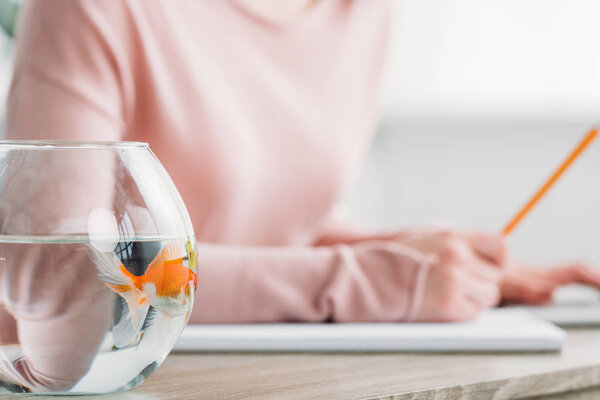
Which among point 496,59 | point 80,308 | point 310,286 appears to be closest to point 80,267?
point 80,308

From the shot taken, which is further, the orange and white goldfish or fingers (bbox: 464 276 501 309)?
fingers (bbox: 464 276 501 309)

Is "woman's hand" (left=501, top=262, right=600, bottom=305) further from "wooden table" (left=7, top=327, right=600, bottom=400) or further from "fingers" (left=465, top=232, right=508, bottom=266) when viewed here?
"wooden table" (left=7, top=327, right=600, bottom=400)

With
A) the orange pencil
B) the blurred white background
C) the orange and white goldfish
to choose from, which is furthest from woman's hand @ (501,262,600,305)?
the blurred white background

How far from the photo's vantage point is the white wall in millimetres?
2420

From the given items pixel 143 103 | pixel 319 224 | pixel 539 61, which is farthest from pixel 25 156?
pixel 539 61

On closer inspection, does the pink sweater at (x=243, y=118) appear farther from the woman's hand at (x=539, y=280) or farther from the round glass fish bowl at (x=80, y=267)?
the woman's hand at (x=539, y=280)

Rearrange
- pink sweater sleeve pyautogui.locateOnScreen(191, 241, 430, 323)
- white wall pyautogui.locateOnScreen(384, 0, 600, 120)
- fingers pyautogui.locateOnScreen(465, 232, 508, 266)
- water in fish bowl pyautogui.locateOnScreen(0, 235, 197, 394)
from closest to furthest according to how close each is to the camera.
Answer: water in fish bowl pyautogui.locateOnScreen(0, 235, 197, 394)
pink sweater sleeve pyautogui.locateOnScreen(191, 241, 430, 323)
fingers pyautogui.locateOnScreen(465, 232, 508, 266)
white wall pyautogui.locateOnScreen(384, 0, 600, 120)

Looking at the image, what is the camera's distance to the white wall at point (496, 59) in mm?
2420

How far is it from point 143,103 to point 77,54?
5.1 inches

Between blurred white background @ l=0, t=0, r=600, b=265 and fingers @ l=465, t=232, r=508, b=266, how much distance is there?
1658 millimetres

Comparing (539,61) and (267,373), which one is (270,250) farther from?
(539,61)

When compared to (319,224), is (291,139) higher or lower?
higher

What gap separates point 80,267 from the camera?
38cm

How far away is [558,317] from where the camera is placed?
767 millimetres
